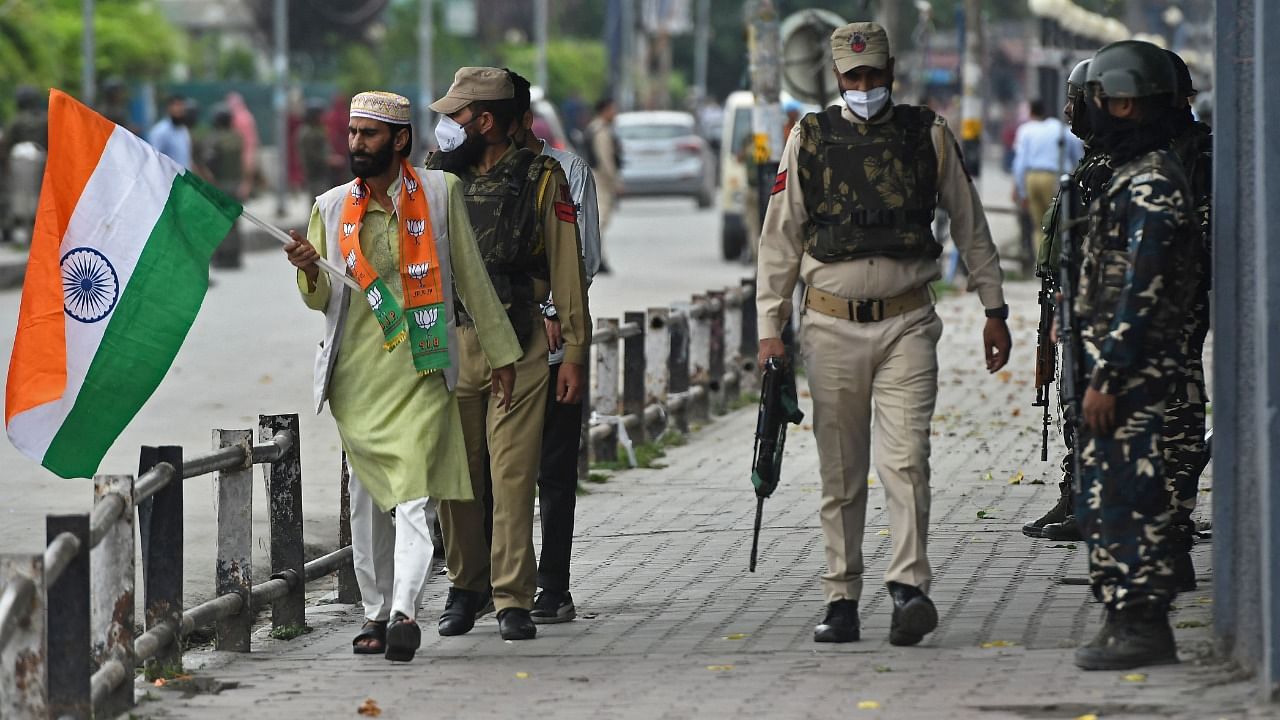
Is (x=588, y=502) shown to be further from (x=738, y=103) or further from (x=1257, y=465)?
(x=738, y=103)

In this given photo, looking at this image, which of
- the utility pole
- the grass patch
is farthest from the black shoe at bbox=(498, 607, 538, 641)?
the utility pole

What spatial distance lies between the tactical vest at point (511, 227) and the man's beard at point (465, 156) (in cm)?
6

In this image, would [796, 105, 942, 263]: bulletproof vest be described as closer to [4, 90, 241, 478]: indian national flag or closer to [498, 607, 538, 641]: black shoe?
[498, 607, 538, 641]: black shoe

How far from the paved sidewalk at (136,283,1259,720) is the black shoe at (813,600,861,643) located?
0.05 meters

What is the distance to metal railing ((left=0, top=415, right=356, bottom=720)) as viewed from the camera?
5.33 metres

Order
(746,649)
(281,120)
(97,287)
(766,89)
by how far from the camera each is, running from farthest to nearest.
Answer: (281,120)
(766,89)
(746,649)
(97,287)

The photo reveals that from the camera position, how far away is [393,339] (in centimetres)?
661

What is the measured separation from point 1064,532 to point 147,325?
377cm

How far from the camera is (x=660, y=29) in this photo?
6844 centimetres

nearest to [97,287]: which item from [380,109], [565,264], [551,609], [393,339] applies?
[393,339]

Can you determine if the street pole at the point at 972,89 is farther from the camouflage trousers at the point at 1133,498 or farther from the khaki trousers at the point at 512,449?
the camouflage trousers at the point at 1133,498

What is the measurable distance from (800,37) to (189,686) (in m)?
11.7

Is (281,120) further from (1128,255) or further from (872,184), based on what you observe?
(1128,255)

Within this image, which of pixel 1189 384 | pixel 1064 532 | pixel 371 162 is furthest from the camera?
pixel 1064 532
